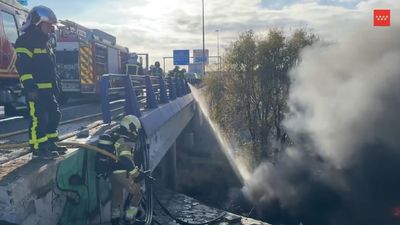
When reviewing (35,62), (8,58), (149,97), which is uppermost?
(8,58)

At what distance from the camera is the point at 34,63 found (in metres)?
4.37

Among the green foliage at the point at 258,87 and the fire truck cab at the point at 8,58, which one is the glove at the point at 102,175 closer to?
the fire truck cab at the point at 8,58

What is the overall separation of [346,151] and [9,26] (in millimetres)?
9510

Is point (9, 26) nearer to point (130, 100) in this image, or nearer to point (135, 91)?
point (135, 91)

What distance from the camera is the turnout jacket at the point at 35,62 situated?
169 inches

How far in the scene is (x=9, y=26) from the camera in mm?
9000

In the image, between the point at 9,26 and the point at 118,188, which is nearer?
the point at 118,188

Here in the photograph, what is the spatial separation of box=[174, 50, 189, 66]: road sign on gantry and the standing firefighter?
40.6m

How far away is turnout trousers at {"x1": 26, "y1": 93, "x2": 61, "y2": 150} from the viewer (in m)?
4.39

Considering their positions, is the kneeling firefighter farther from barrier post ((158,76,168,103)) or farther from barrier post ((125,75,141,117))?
barrier post ((158,76,168,103))

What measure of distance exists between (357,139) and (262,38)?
1288 cm

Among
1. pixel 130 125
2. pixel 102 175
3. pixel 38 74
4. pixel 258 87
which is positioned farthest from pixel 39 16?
pixel 258 87

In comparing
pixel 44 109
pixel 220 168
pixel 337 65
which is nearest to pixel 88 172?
pixel 44 109

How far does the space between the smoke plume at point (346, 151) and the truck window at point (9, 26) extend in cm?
919
